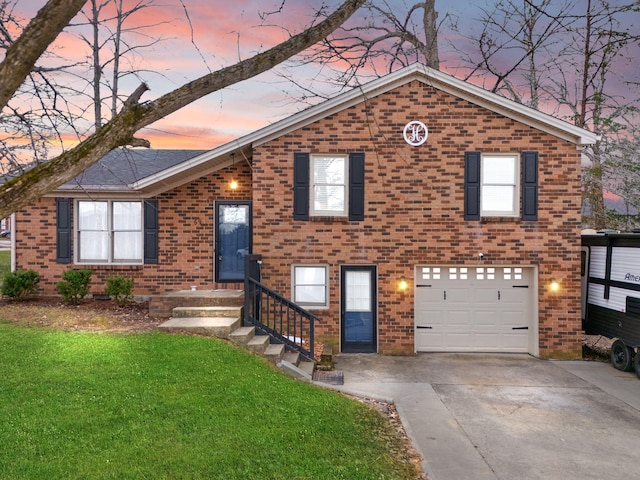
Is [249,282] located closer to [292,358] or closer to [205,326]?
[205,326]

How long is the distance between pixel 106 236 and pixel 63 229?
106cm

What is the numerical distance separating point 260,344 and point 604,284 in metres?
7.86

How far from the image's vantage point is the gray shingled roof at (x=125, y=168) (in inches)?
465

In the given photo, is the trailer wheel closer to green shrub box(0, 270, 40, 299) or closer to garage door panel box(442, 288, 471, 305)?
garage door panel box(442, 288, 471, 305)

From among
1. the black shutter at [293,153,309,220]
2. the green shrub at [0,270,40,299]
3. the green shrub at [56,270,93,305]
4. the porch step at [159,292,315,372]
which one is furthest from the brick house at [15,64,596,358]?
the green shrub at [0,270,40,299]

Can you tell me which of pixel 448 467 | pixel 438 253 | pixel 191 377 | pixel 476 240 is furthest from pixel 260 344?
pixel 476 240

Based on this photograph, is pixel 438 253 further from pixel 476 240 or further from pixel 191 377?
pixel 191 377

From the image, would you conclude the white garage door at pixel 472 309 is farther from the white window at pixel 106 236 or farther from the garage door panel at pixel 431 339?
the white window at pixel 106 236

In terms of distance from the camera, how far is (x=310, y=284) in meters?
11.0

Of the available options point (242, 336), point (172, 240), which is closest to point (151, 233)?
point (172, 240)

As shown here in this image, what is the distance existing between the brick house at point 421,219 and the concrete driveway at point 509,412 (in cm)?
82

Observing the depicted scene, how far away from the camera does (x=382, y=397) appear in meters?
7.50

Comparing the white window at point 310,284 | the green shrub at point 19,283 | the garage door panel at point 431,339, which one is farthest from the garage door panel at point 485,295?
the green shrub at point 19,283

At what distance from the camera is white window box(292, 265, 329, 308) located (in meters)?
11.0
